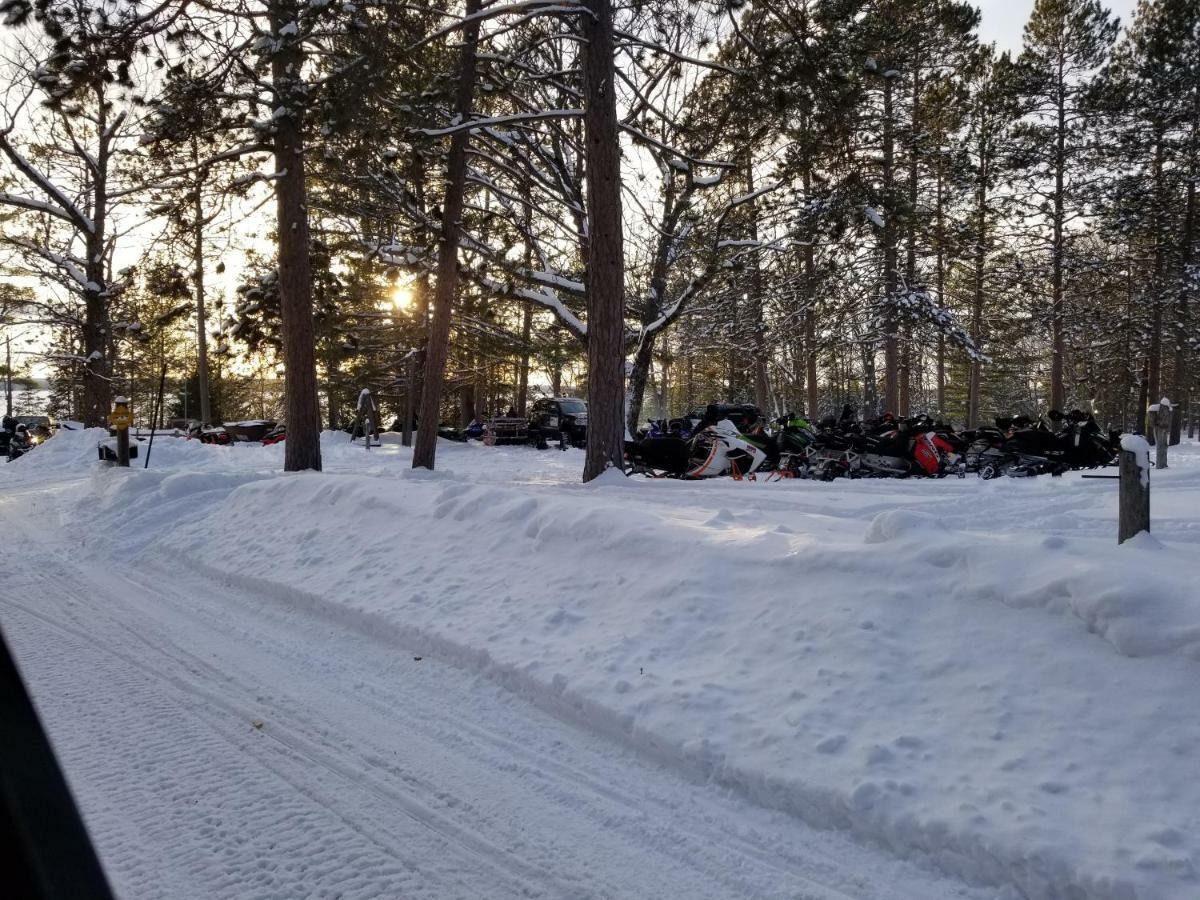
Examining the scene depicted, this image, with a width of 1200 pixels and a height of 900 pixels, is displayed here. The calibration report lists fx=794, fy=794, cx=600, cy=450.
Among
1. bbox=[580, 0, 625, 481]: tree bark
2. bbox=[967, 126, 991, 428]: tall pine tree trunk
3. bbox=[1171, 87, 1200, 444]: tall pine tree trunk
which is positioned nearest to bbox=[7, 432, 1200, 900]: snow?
bbox=[580, 0, 625, 481]: tree bark

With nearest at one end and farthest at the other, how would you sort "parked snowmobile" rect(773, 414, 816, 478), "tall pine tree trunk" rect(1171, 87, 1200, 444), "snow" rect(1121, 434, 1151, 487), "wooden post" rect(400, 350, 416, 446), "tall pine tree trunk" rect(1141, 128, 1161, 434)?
"snow" rect(1121, 434, 1151, 487), "parked snowmobile" rect(773, 414, 816, 478), "tall pine tree trunk" rect(1171, 87, 1200, 444), "tall pine tree trunk" rect(1141, 128, 1161, 434), "wooden post" rect(400, 350, 416, 446)

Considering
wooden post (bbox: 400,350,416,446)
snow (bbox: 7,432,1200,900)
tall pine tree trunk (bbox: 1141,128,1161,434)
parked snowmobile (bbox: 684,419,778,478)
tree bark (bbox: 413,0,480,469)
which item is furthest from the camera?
wooden post (bbox: 400,350,416,446)

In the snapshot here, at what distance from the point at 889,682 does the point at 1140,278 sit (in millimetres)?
29967

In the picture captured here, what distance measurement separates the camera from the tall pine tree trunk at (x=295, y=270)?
9.68 metres

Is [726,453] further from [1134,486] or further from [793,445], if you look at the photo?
[1134,486]

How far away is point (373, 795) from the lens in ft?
10.5

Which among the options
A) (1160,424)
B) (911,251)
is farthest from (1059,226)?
(1160,424)

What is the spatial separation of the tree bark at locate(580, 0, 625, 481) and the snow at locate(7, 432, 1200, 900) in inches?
163

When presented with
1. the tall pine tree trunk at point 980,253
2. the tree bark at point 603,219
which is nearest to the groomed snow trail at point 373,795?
the tree bark at point 603,219

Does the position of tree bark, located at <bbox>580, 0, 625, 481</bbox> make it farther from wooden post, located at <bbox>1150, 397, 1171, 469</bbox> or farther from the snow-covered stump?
wooden post, located at <bbox>1150, 397, 1171, 469</bbox>

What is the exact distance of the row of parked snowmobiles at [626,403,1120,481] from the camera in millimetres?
13133

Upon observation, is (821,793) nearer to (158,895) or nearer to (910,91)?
(158,895)

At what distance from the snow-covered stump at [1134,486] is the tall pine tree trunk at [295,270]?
9.26m

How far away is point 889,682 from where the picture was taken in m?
3.68
